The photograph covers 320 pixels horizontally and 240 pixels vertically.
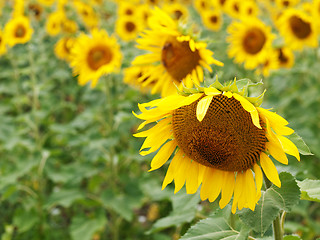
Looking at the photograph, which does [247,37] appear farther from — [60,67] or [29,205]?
[60,67]

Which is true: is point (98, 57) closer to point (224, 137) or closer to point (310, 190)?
point (224, 137)

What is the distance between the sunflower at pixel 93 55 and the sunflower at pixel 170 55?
35.1 inches

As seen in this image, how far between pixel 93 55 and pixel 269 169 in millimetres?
2053

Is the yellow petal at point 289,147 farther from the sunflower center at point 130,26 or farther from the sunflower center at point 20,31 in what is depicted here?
the sunflower center at point 130,26

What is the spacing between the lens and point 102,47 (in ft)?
9.18

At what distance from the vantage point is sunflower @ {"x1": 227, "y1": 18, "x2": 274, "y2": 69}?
2814 mm

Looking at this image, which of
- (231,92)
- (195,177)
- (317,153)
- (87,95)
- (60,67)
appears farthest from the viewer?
(60,67)

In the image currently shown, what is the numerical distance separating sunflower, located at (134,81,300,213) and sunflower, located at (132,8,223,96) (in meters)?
0.58

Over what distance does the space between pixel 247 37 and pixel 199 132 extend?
216 centimetres

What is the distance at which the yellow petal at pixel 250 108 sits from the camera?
2.82ft

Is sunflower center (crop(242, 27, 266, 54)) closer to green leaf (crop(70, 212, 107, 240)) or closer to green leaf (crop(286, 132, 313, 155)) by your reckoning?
green leaf (crop(70, 212, 107, 240))

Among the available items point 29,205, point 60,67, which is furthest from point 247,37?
point 60,67

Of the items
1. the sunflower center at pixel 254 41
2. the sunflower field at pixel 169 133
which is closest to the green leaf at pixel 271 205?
the sunflower field at pixel 169 133

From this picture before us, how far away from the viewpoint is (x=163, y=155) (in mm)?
1097
